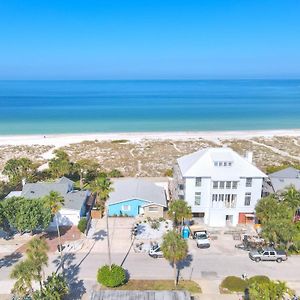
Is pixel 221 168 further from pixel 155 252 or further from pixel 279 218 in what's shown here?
pixel 155 252

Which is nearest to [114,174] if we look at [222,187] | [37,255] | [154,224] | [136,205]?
[136,205]

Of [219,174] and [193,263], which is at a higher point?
[219,174]

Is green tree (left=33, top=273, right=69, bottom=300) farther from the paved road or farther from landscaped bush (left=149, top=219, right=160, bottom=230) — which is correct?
landscaped bush (left=149, top=219, right=160, bottom=230)

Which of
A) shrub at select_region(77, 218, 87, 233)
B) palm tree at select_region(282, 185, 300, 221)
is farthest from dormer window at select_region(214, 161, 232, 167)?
shrub at select_region(77, 218, 87, 233)

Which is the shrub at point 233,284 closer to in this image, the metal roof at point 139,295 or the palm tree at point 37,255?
the metal roof at point 139,295

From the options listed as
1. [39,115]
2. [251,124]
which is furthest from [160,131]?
[39,115]

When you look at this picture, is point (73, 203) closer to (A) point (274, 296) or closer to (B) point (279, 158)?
(A) point (274, 296)

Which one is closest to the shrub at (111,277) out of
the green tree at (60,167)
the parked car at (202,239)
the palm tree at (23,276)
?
the palm tree at (23,276)
